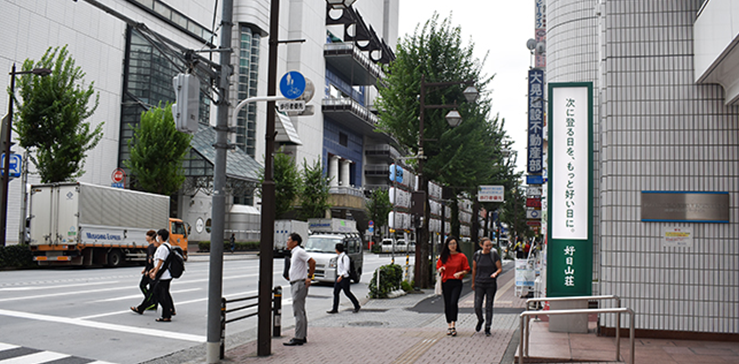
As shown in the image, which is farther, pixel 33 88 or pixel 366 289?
pixel 33 88

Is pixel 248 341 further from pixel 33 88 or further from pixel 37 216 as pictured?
pixel 33 88

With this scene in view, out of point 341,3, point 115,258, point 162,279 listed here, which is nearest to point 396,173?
point 162,279

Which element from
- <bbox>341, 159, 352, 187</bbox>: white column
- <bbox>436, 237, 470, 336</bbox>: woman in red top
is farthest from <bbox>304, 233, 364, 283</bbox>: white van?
<bbox>341, 159, 352, 187</bbox>: white column

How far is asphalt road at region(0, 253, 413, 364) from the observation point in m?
9.19

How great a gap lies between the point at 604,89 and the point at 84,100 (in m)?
24.5

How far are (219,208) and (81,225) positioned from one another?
18.8 m

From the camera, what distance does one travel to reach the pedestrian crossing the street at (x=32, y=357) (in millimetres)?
7910

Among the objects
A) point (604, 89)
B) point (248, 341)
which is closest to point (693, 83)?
point (604, 89)

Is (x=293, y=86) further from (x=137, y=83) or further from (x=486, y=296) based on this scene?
(x=137, y=83)

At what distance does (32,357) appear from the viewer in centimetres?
812

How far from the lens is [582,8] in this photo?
1487cm

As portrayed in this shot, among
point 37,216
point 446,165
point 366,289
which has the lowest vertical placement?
point 366,289

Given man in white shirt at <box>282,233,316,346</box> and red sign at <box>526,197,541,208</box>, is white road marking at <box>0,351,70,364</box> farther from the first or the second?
red sign at <box>526,197,541,208</box>

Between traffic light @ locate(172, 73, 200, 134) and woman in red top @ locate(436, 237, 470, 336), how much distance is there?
508 cm
